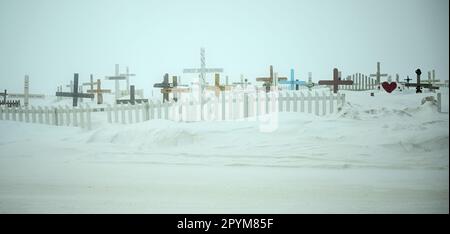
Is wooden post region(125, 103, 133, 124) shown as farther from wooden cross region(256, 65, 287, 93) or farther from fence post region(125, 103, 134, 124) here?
wooden cross region(256, 65, 287, 93)

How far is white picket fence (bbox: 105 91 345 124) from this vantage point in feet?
30.9

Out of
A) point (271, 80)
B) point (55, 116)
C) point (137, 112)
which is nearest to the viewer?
point (137, 112)

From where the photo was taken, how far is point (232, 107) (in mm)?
9438

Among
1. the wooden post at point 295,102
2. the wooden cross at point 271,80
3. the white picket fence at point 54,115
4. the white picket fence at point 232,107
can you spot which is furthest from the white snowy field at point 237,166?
the wooden cross at point 271,80

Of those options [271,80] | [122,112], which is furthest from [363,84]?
[122,112]

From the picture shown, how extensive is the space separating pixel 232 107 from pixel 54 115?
478 cm

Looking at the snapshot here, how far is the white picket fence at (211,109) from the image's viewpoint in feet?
30.9

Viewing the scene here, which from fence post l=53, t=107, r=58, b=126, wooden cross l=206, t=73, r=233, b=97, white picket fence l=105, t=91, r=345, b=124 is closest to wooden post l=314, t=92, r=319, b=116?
white picket fence l=105, t=91, r=345, b=124

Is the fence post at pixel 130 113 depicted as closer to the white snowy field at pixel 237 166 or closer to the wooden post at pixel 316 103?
the white snowy field at pixel 237 166

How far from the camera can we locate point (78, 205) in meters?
4.00

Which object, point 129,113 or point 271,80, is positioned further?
point 271,80

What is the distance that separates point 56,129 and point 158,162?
14.7 ft

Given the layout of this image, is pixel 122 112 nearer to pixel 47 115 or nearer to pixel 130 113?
pixel 130 113
